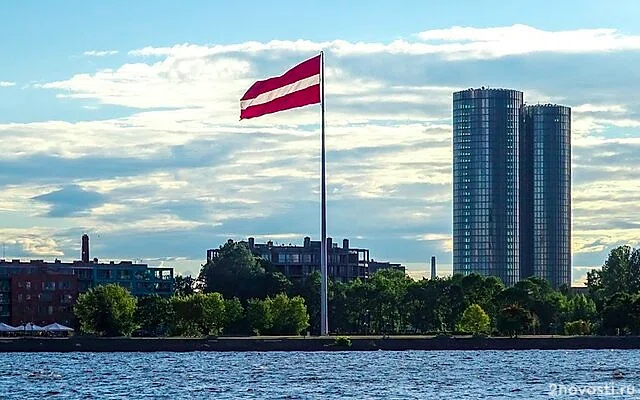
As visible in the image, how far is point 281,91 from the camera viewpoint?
12875cm

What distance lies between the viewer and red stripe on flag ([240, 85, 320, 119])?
127 meters

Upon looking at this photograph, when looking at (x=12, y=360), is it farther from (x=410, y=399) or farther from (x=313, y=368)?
(x=410, y=399)

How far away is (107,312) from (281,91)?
5965 centimetres

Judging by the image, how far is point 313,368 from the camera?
395 ft

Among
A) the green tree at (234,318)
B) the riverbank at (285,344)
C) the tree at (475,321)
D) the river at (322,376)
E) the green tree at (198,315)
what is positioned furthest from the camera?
the green tree at (234,318)

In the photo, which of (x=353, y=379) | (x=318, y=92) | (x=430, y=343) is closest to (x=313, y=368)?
(x=353, y=379)

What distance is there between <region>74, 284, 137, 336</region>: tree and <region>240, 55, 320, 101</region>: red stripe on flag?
187 feet

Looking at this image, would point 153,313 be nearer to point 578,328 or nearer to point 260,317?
point 260,317

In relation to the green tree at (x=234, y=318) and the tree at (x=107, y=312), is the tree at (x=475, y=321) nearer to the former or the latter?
the green tree at (x=234, y=318)

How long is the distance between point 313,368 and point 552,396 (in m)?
39.0

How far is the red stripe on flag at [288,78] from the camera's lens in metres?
128

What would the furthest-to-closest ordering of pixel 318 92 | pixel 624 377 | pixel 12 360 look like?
1. pixel 12 360
2. pixel 318 92
3. pixel 624 377
